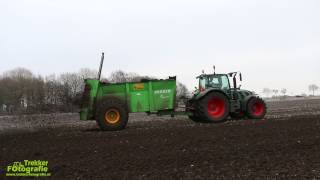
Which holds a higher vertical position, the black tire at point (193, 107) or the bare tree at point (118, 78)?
the bare tree at point (118, 78)

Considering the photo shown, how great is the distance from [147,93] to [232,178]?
9692mm

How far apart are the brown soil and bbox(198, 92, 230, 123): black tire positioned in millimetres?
4374

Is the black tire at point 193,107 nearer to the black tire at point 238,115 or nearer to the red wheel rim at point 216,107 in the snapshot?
the red wheel rim at point 216,107

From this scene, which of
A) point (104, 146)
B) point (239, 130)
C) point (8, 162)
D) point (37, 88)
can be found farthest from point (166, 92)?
point (37, 88)

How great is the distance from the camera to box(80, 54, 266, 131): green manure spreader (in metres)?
15.8

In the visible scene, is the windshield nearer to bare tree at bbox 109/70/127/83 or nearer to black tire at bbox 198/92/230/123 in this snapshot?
black tire at bbox 198/92/230/123

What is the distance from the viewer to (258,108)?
19.5 meters

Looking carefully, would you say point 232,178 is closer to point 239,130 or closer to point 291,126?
point 239,130

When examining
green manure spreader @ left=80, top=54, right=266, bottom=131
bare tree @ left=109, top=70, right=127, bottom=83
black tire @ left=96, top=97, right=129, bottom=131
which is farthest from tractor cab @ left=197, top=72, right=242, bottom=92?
bare tree @ left=109, top=70, right=127, bottom=83

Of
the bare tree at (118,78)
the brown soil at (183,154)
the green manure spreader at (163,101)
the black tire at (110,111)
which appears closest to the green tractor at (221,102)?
the green manure spreader at (163,101)

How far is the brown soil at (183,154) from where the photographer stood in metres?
7.66

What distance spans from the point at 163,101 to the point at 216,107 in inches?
105

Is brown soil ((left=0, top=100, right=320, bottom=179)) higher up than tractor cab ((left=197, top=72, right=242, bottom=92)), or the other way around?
tractor cab ((left=197, top=72, right=242, bottom=92))

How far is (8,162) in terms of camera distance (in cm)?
935
